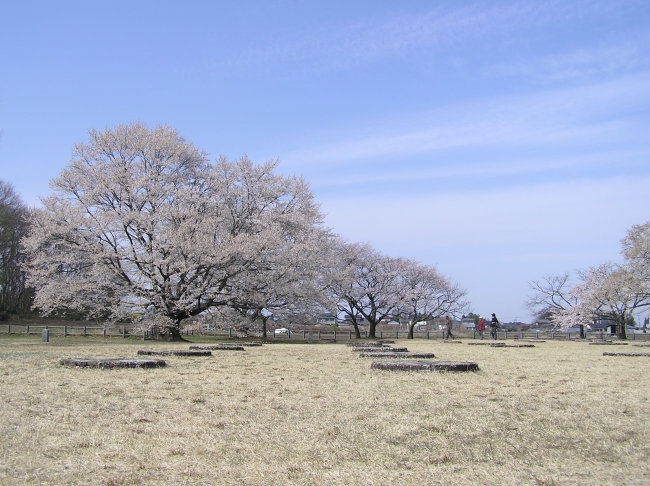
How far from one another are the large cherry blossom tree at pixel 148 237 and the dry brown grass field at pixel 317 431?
19307 mm

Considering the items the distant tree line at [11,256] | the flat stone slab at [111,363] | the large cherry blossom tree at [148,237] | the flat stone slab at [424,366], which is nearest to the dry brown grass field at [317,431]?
the flat stone slab at [111,363]

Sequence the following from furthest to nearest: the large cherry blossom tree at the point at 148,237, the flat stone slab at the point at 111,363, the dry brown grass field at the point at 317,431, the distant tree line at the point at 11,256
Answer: the distant tree line at the point at 11,256, the large cherry blossom tree at the point at 148,237, the flat stone slab at the point at 111,363, the dry brown grass field at the point at 317,431

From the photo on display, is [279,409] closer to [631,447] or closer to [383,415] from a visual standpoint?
[383,415]

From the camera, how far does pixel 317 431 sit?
5.61 m

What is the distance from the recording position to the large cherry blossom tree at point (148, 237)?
2834 cm

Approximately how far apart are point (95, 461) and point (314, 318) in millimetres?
31836

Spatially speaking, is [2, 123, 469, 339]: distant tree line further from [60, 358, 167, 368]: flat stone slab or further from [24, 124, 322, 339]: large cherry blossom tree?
[60, 358, 167, 368]: flat stone slab

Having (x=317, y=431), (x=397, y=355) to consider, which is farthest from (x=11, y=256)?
(x=317, y=431)

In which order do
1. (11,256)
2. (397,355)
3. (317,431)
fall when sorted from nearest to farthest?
(317,431), (397,355), (11,256)

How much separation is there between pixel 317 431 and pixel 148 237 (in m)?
25.5

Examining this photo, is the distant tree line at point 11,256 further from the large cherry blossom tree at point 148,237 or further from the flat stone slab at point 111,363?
the flat stone slab at point 111,363

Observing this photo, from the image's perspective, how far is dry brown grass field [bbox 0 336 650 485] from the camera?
4.34 meters

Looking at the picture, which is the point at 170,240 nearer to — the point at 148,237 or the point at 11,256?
the point at 148,237

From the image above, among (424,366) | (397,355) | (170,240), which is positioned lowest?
(397,355)
